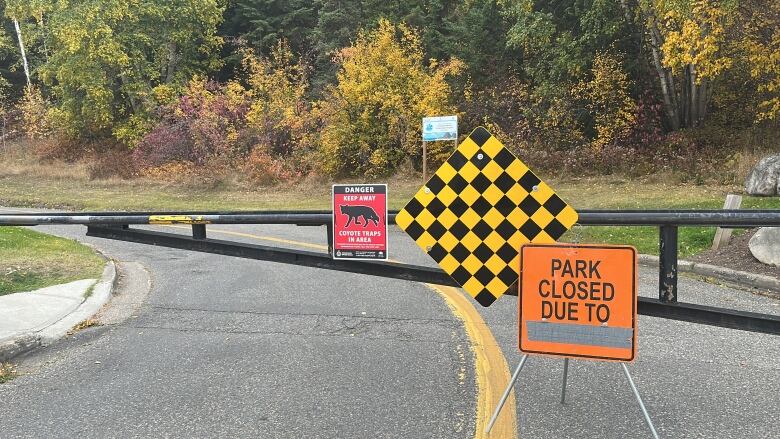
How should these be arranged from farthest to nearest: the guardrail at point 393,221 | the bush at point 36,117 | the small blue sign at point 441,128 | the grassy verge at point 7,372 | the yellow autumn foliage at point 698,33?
1. the bush at point 36,117
2. the yellow autumn foliage at point 698,33
3. the small blue sign at point 441,128
4. the grassy verge at point 7,372
5. the guardrail at point 393,221

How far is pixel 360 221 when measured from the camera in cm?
436

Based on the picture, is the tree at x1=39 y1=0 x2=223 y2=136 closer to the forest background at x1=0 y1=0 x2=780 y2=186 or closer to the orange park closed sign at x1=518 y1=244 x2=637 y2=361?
the forest background at x1=0 y1=0 x2=780 y2=186

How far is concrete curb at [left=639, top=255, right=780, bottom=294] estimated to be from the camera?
7.48 metres

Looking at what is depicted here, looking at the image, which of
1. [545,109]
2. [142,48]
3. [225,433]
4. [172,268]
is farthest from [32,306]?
[142,48]

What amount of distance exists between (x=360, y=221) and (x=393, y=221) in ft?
0.81

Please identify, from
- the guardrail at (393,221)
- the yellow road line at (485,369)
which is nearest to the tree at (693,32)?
the yellow road line at (485,369)

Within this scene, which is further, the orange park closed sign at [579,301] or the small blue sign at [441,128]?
the small blue sign at [441,128]

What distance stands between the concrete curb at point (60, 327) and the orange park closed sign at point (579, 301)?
14.4 feet

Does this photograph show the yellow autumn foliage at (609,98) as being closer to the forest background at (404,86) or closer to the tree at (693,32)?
the forest background at (404,86)

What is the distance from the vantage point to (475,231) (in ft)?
13.1

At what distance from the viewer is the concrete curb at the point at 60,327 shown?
5.12m

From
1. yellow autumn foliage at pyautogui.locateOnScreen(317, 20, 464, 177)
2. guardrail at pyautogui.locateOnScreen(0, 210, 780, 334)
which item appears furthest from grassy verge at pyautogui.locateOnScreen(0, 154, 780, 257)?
guardrail at pyautogui.locateOnScreen(0, 210, 780, 334)

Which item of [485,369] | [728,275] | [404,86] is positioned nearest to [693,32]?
[728,275]

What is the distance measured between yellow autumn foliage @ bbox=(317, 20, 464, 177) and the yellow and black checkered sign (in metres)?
21.0
